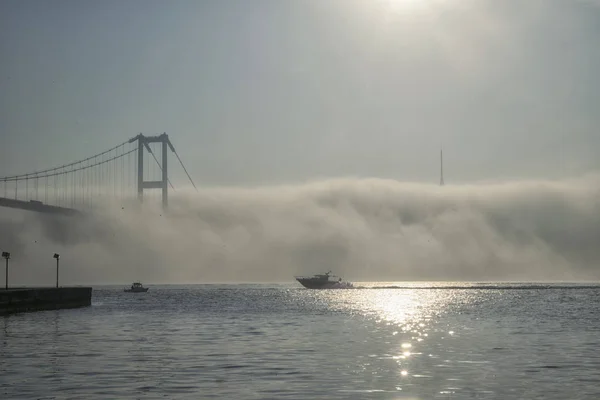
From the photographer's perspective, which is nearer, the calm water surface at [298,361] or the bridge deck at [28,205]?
the calm water surface at [298,361]

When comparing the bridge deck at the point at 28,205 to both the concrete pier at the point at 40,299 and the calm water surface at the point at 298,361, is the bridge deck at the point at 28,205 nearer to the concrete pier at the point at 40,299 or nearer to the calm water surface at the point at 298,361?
the concrete pier at the point at 40,299

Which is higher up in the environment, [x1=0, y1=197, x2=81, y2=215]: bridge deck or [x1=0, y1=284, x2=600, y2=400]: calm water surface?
[x1=0, y1=197, x2=81, y2=215]: bridge deck

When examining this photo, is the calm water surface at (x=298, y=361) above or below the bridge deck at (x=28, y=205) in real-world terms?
below

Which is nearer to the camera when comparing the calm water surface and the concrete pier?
the calm water surface

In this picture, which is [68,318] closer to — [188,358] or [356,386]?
[188,358]

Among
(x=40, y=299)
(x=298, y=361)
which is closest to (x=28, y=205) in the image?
(x=40, y=299)

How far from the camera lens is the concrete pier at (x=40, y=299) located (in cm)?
9875

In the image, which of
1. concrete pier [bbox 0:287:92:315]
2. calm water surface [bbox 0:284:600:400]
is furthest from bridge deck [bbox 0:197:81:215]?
calm water surface [bbox 0:284:600:400]

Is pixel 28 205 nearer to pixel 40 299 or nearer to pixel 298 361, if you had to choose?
pixel 40 299

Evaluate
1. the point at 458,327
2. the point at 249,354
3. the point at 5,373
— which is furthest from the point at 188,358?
the point at 458,327

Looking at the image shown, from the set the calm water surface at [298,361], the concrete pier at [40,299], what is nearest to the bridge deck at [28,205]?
the concrete pier at [40,299]

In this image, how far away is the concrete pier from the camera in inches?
3888

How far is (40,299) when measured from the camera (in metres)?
110

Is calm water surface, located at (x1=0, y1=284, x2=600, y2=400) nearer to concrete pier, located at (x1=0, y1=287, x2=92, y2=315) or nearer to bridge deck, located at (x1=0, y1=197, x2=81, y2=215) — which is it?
concrete pier, located at (x1=0, y1=287, x2=92, y2=315)
